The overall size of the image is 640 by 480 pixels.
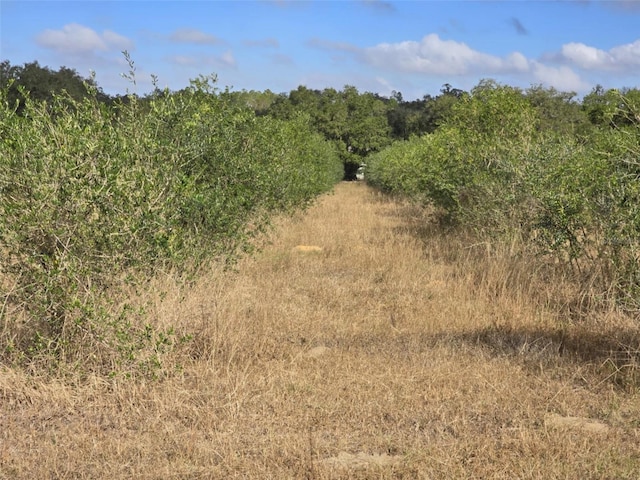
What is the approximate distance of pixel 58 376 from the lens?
4.62 meters

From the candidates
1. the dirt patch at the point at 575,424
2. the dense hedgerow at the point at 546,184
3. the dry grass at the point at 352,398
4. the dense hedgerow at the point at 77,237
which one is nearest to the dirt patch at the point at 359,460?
the dry grass at the point at 352,398

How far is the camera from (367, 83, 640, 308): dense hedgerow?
6434 millimetres

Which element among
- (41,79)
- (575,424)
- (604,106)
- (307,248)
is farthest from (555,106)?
(41,79)

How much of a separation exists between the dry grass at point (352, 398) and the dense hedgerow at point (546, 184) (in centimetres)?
61

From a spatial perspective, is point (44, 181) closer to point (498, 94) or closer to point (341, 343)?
point (341, 343)

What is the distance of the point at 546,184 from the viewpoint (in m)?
8.21

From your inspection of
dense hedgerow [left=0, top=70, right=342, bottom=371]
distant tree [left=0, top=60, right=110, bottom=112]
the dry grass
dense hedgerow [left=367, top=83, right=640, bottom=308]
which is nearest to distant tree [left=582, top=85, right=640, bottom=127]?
dense hedgerow [left=367, top=83, right=640, bottom=308]

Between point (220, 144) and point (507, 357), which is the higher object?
point (220, 144)

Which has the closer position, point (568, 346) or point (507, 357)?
point (507, 357)

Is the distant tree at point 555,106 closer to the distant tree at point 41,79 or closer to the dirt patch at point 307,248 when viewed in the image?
the dirt patch at point 307,248

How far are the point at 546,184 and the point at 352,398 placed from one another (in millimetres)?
5077

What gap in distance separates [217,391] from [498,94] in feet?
31.9

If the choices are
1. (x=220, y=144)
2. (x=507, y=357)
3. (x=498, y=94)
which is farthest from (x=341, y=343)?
(x=498, y=94)

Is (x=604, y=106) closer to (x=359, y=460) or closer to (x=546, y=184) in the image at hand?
(x=546, y=184)
